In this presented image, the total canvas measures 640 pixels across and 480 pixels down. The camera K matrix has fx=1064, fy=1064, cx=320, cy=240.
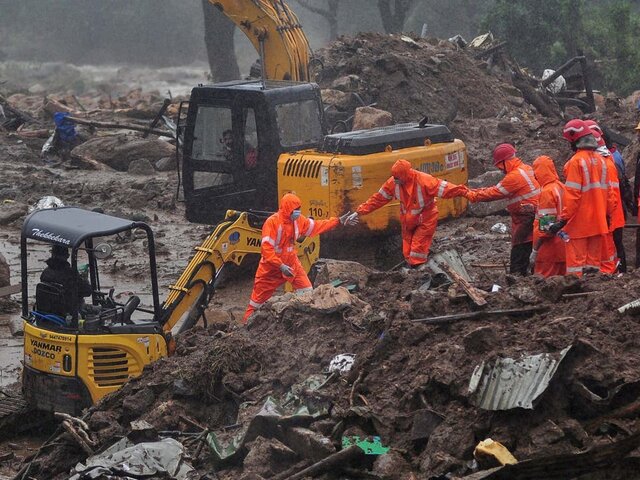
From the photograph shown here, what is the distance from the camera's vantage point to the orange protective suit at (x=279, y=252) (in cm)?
996

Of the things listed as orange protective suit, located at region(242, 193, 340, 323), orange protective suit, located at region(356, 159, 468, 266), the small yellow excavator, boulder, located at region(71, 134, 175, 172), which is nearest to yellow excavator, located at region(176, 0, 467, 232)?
orange protective suit, located at region(356, 159, 468, 266)

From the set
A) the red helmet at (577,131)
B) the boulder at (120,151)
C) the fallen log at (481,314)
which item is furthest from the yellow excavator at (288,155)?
the boulder at (120,151)

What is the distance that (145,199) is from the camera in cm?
1866

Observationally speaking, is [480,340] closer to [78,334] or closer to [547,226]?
[547,226]

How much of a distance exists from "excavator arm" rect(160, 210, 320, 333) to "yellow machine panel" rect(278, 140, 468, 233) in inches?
57.9

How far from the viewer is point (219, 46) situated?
30000 millimetres

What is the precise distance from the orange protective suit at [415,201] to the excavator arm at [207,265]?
1.25 m

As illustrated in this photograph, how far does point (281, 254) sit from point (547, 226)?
2517 mm

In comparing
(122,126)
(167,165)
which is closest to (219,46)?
(122,126)

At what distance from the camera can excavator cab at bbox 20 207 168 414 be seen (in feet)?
27.2

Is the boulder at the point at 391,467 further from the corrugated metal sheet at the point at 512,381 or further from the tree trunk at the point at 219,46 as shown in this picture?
the tree trunk at the point at 219,46

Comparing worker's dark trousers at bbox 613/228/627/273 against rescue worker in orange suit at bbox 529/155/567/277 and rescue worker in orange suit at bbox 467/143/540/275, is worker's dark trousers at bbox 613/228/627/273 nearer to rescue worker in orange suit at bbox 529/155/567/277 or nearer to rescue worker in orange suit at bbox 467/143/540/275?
rescue worker in orange suit at bbox 529/155/567/277

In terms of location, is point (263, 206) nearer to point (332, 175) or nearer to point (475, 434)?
point (332, 175)

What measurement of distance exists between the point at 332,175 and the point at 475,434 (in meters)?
6.10
